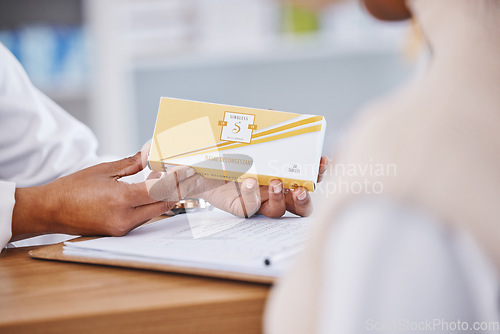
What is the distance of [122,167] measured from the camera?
0.59 meters

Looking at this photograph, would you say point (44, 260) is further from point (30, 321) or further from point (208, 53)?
point (208, 53)

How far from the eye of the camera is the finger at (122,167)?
1.93ft

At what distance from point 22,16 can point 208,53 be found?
814 mm

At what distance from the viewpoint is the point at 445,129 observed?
0.84 ft

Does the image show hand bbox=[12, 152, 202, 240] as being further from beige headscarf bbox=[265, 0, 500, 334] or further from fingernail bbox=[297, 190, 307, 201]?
beige headscarf bbox=[265, 0, 500, 334]

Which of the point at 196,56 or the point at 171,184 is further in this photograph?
the point at 196,56

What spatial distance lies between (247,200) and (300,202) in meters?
0.07

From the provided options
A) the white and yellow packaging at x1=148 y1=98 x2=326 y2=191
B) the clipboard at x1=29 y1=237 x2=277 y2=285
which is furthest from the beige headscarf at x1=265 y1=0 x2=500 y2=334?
the white and yellow packaging at x1=148 y1=98 x2=326 y2=191

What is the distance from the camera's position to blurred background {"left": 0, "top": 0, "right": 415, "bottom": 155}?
2.13m

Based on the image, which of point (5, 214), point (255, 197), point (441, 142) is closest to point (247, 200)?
point (255, 197)

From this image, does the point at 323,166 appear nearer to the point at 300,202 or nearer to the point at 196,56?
the point at 300,202

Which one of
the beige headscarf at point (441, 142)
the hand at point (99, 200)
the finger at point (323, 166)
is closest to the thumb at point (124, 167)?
the hand at point (99, 200)

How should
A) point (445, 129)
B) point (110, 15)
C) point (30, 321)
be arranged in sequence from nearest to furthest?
point (445, 129), point (30, 321), point (110, 15)

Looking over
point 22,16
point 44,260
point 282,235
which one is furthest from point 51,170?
point 22,16
